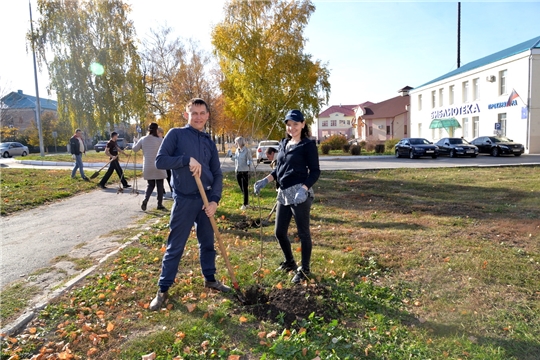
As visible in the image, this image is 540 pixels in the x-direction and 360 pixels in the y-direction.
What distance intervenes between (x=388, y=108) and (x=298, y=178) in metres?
59.1

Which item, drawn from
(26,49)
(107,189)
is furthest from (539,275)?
(26,49)

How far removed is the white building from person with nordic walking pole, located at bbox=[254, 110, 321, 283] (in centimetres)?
3017

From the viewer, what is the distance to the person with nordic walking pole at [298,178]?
4.13 m

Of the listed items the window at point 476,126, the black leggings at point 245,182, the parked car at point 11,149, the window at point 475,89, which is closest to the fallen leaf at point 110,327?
the black leggings at point 245,182

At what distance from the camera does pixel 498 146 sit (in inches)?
1038

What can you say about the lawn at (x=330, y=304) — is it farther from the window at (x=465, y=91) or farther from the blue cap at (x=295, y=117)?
the window at (x=465, y=91)

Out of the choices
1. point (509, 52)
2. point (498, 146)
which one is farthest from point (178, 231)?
point (509, 52)

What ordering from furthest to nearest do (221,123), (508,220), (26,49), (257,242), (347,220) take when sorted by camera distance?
(221,123) → (26,49) → (347,220) → (508,220) → (257,242)

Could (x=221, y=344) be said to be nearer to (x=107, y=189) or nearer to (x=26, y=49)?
(x=107, y=189)

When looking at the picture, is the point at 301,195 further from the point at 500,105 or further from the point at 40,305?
the point at 500,105

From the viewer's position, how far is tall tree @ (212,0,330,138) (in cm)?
2450

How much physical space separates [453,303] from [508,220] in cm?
432

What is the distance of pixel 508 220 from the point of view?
23.4 feet

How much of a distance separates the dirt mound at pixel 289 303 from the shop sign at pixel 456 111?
116 ft
